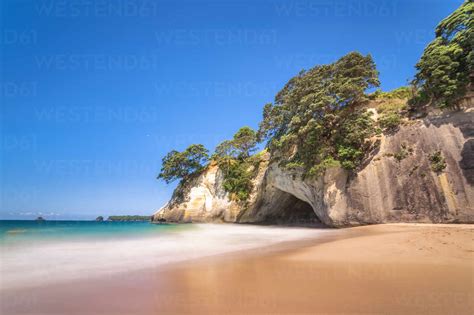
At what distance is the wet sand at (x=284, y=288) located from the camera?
3264 mm

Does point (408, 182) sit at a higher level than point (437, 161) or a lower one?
lower

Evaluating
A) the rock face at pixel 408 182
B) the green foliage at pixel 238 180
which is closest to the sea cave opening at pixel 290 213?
the green foliage at pixel 238 180

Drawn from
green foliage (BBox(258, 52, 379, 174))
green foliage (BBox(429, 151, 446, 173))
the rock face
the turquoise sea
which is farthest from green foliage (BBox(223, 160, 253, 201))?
green foliage (BBox(429, 151, 446, 173))

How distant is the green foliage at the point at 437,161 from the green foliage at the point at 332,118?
132 inches

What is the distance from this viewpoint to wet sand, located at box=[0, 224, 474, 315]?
10.7 feet

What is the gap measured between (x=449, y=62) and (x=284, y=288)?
1533 centimetres

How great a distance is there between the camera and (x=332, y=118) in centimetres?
1653

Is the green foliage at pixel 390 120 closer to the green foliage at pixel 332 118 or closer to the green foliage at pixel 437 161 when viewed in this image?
the green foliage at pixel 332 118

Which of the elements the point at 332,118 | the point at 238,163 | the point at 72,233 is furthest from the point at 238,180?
the point at 72,233

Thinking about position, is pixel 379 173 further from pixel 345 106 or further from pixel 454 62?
pixel 454 62

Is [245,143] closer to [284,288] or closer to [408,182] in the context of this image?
[408,182]

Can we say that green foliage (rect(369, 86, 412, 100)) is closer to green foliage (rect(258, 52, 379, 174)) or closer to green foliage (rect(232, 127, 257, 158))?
green foliage (rect(258, 52, 379, 174))

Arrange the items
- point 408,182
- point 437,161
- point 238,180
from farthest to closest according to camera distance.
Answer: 1. point 238,180
2. point 408,182
3. point 437,161

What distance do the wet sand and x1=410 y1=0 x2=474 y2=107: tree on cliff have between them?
34.2ft
